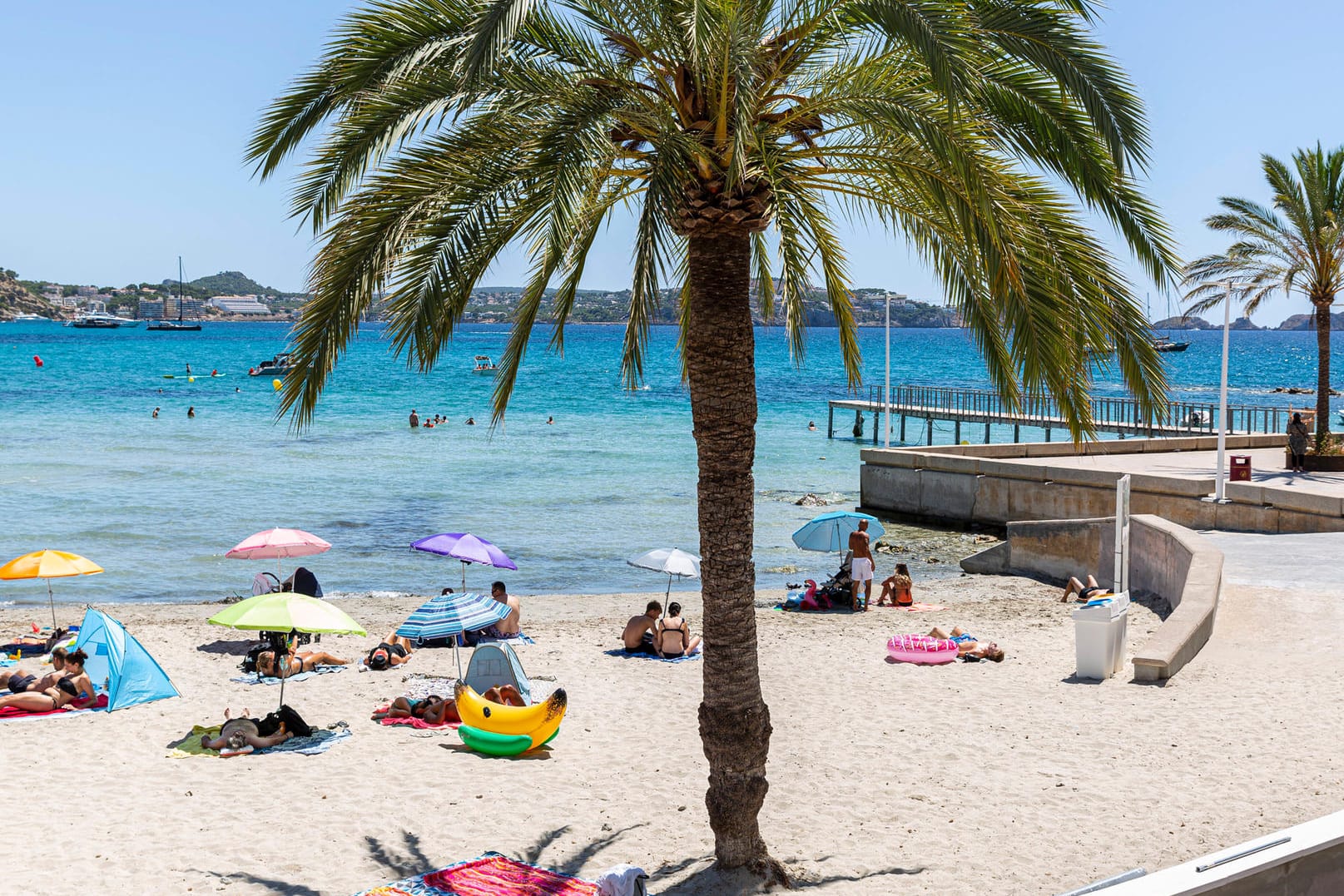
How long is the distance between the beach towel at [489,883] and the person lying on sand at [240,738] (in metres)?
3.83

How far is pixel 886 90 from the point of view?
616cm

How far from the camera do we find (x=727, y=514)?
6.73 metres

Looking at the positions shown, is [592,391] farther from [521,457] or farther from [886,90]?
[886,90]

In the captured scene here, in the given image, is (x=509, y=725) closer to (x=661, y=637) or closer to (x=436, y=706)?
(x=436, y=706)

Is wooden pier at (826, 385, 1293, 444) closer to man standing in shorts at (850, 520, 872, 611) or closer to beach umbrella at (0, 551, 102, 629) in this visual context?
man standing in shorts at (850, 520, 872, 611)

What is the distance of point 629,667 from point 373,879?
21.3ft

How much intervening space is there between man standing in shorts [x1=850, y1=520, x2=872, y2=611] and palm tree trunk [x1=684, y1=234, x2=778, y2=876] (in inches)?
421

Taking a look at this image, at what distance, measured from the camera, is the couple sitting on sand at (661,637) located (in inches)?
565

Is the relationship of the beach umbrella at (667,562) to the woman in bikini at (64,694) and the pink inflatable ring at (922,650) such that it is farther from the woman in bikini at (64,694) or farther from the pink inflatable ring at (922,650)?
the woman in bikini at (64,694)

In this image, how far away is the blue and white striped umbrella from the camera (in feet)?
44.8

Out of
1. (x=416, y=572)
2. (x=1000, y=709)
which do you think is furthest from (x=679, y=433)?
(x=1000, y=709)

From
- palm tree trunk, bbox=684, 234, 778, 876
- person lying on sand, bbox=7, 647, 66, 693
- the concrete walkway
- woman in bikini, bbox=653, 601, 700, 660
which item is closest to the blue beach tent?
person lying on sand, bbox=7, 647, 66, 693

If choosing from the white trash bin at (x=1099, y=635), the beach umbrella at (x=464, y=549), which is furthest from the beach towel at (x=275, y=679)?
the white trash bin at (x=1099, y=635)

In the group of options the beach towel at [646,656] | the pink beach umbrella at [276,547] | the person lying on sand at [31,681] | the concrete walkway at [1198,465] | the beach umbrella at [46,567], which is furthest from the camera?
the concrete walkway at [1198,465]
